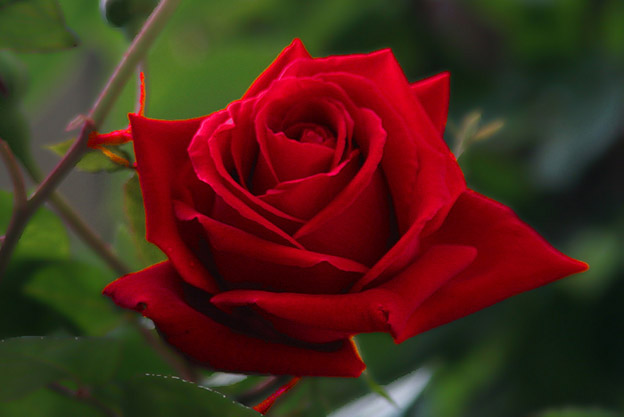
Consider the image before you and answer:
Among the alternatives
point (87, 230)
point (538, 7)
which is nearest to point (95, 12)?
point (87, 230)

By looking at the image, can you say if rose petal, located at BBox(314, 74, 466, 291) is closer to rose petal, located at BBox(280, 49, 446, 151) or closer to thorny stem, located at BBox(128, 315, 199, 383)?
rose petal, located at BBox(280, 49, 446, 151)

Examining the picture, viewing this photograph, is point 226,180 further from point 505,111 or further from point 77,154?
point 505,111

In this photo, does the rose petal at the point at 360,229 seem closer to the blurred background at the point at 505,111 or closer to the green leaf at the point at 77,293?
the green leaf at the point at 77,293

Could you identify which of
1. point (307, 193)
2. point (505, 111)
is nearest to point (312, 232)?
point (307, 193)

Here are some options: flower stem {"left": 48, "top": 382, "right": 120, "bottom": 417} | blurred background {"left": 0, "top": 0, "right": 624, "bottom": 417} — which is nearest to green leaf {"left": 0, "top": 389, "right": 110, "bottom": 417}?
flower stem {"left": 48, "top": 382, "right": 120, "bottom": 417}

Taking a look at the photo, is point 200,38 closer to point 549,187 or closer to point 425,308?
point 549,187
